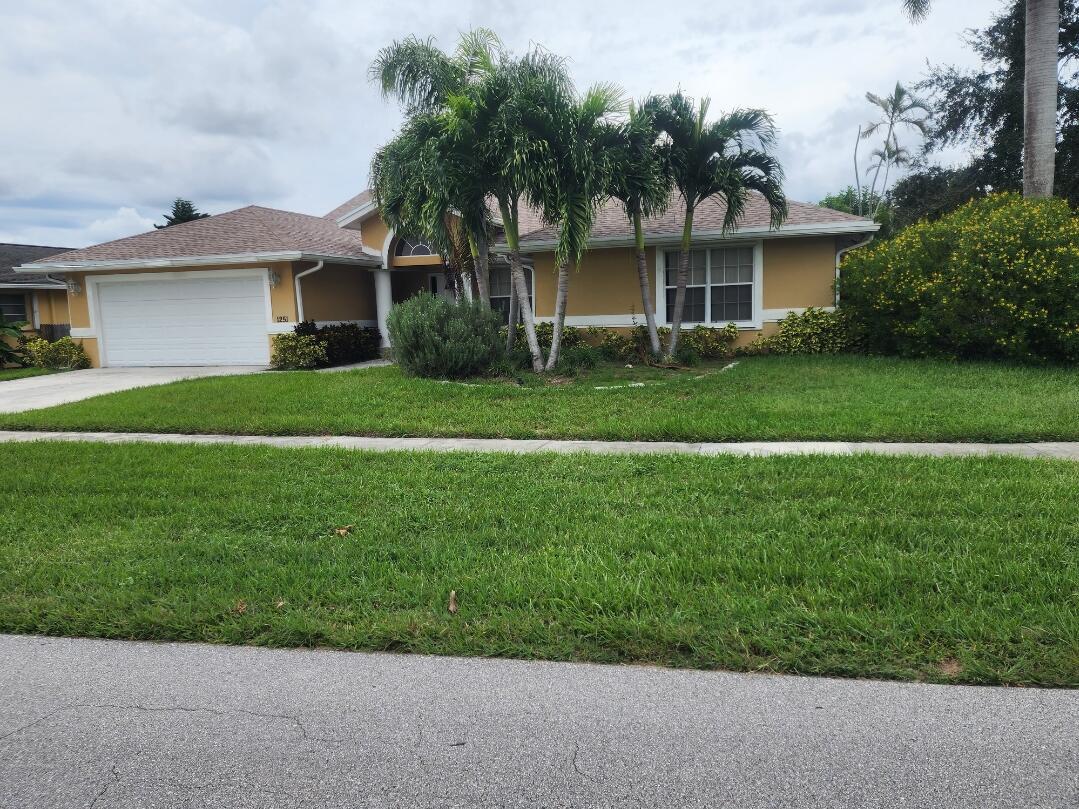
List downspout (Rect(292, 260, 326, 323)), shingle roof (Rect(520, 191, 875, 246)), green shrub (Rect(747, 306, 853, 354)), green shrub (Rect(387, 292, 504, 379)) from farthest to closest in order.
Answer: downspout (Rect(292, 260, 326, 323)) < green shrub (Rect(747, 306, 853, 354)) < shingle roof (Rect(520, 191, 875, 246)) < green shrub (Rect(387, 292, 504, 379))

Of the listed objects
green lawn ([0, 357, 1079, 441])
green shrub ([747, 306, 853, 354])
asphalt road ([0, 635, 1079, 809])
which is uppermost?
green shrub ([747, 306, 853, 354])

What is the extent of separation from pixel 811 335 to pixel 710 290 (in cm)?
231

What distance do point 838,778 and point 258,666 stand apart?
261 cm

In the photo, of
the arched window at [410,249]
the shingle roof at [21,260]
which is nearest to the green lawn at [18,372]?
the shingle roof at [21,260]

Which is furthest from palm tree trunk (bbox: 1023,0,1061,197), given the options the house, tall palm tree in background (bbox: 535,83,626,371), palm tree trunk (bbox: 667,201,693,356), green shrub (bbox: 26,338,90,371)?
green shrub (bbox: 26,338,90,371)

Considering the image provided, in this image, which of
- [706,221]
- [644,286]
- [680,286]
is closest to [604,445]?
[644,286]

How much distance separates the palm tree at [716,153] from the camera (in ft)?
43.6

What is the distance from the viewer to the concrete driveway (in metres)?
13.0

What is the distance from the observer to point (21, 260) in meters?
24.6

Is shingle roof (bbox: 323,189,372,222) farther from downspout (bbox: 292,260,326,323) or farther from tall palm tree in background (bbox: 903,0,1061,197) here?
tall palm tree in background (bbox: 903,0,1061,197)

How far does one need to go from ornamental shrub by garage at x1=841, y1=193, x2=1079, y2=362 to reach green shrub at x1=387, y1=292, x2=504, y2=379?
7.41 meters

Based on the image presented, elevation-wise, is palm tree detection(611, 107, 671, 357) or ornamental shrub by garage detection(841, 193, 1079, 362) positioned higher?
palm tree detection(611, 107, 671, 357)

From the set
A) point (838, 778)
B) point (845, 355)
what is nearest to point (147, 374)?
point (845, 355)

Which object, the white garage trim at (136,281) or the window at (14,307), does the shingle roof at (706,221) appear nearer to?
the white garage trim at (136,281)
